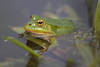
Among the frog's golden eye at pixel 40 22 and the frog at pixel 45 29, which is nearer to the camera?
the frog at pixel 45 29

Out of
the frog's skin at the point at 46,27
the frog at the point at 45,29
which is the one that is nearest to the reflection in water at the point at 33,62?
the frog at the point at 45,29

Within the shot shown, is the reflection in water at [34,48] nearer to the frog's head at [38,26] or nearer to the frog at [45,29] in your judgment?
the frog at [45,29]

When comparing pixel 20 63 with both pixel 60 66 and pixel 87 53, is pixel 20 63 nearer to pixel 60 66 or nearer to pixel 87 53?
pixel 60 66

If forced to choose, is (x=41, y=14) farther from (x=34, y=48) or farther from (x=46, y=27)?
(x=34, y=48)

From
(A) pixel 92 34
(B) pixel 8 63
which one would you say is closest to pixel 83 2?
(A) pixel 92 34

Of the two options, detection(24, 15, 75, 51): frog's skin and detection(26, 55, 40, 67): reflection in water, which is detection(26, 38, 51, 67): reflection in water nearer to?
detection(26, 55, 40, 67): reflection in water

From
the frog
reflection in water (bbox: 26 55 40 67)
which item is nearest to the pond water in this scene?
reflection in water (bbox: 26 55 40 67)

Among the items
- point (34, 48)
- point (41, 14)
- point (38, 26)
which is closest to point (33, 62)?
point (34, 48)

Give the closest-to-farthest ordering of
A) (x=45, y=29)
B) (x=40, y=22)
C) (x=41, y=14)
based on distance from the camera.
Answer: (x=40, y=22) → (x=45, y=29) → (x=41, y=14)
